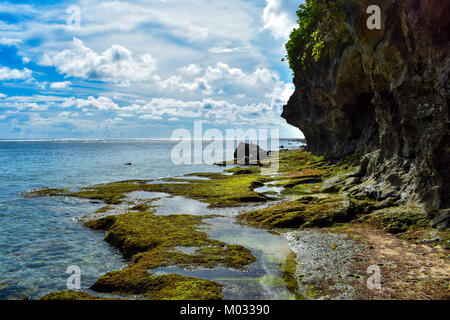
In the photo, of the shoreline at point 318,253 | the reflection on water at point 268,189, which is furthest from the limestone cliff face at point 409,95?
the reflection on water at point 268,189

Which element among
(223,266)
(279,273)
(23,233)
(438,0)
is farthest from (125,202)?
(438,0)

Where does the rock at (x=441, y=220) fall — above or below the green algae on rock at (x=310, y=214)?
above

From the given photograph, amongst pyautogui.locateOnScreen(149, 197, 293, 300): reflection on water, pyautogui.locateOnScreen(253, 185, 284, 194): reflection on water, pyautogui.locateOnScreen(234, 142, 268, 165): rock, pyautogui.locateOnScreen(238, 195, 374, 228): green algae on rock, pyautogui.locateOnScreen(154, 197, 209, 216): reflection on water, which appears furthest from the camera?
pyautogui.locateOnScreen(234, 142, 268, 165): rock

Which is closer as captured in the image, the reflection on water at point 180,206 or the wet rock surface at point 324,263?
the wet rock surface at point 324,263

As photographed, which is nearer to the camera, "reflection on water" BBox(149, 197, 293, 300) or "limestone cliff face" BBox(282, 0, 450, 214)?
"reflection on water" BBox(149, 197, 293, 300)

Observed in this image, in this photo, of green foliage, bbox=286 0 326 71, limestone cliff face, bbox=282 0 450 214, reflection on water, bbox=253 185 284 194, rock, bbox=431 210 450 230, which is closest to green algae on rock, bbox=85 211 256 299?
rock, bbox=431 210 450 230

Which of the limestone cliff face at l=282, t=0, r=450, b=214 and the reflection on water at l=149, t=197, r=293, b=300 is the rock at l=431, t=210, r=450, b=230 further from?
the reflection on water at l=149, t=197, r=293, b=300

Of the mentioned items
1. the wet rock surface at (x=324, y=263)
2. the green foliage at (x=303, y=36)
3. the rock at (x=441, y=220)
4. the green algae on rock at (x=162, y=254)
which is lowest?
the green algae on rock at (x=162, y=254)

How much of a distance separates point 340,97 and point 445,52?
37296mm

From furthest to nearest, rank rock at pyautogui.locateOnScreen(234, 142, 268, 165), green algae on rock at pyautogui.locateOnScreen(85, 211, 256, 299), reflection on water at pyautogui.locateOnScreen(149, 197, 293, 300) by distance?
rock at pyautogui.locateOnScreen(234, 142, 268, 165) → green algae on rock at pyautogui.locateOnScreen(85, 211, 256, 299) → reflection on water at pyautogui.locateOnScreen(149, 197, 293, 300)

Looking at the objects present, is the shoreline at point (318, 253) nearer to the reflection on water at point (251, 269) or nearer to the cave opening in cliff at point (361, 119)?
the reflection on water at point (251, 269)

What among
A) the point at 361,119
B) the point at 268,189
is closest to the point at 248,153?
the point at 361,119

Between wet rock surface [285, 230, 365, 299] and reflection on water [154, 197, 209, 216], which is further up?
wet rock surface [285, 230, 365, 299]

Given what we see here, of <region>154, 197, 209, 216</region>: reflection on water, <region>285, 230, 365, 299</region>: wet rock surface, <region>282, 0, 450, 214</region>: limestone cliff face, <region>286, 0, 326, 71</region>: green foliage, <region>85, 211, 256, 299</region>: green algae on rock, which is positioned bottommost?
<region>154, 197, 209, 216</region>: reflection on water
